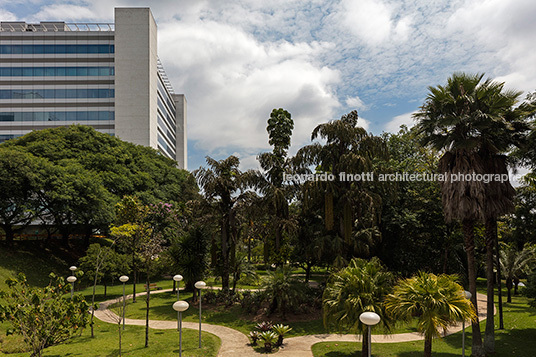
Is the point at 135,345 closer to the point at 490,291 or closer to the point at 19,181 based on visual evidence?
the point at 490,291

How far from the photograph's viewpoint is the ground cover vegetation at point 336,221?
13305 mm

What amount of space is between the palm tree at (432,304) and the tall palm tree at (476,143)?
439cm

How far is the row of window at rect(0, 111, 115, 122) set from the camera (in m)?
59.8

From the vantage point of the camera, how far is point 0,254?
29969 mm

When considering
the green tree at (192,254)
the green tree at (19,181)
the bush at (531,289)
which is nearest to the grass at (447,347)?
the bush at (531,289)

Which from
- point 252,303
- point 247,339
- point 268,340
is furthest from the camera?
point 252,303

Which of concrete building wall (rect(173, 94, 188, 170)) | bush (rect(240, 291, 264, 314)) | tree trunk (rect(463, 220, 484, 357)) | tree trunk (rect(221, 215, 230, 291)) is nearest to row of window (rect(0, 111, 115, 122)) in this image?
concrete building wall (rect(173, 94, 188, 170))

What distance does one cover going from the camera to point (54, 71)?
60.7 m

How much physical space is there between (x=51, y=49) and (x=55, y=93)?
26.2 ft

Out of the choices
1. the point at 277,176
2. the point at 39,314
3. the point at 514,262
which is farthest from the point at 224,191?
the point at 514,262

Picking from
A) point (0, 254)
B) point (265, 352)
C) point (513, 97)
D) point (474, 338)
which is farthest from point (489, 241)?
point (0, 254)

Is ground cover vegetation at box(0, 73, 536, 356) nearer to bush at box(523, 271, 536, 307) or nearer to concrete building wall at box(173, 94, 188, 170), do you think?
bush at box(523, 271, 536, 307)

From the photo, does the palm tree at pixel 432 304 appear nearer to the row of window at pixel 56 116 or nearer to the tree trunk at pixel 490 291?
the tree trunk at pixel 490 291

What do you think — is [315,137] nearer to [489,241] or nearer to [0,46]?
[489,241]
